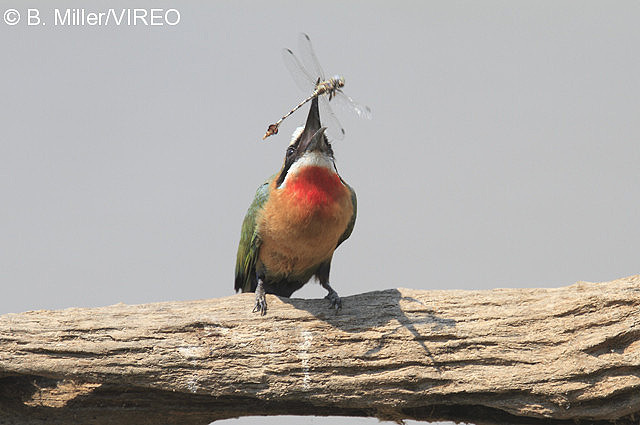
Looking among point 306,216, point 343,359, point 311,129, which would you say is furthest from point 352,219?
point 343,359

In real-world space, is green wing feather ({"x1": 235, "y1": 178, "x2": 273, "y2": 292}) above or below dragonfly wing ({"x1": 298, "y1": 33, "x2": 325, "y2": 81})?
below

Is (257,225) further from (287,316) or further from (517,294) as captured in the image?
(517,294)

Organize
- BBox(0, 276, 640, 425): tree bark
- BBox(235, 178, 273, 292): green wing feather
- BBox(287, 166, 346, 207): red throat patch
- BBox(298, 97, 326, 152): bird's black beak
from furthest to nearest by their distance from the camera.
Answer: BBox(235, 178, 273, 292): green wing feather < BBox(298, 97, 326, 152): bird's black beak < BBox(287, 166, 346, 207): red throat patch < BBox(0, 276, 640, 425): tree bark

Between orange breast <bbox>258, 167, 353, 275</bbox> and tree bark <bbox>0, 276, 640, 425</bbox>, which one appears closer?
tree bark <bbox>0, 276, 640, 425</bbox>

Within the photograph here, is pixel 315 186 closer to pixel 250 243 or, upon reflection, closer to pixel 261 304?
A: pixel 250 243

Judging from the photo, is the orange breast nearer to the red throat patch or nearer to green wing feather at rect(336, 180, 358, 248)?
the red throat patch

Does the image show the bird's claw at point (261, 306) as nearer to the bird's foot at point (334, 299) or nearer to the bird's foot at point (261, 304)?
the bird's foot at point (261, 304)

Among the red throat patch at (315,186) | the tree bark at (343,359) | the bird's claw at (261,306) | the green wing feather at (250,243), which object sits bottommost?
the tree bark at (343,359)

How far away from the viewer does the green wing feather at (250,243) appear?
5.58 metres

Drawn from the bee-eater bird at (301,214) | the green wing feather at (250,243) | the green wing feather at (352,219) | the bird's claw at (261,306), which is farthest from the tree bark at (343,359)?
the green wing feather at (352,219)

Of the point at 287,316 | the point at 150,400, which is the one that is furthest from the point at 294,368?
the point at 150,400

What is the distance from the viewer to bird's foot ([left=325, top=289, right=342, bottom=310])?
5328 millimetres

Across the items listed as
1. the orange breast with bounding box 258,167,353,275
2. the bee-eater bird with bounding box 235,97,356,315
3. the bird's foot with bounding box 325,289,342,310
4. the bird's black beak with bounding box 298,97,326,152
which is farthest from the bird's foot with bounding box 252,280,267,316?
the bird's black beak with bounding box 298,97,326,152

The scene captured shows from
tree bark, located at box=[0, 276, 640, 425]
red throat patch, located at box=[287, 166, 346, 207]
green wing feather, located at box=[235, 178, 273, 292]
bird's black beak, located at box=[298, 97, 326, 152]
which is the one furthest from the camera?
green wing feather, located at box=[235, 178, 273, 292]
